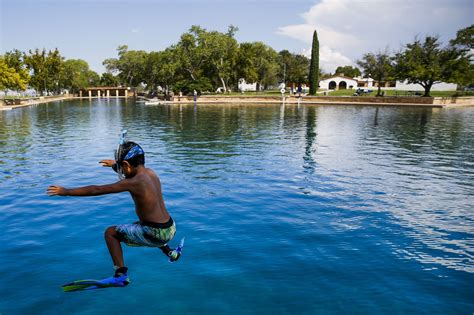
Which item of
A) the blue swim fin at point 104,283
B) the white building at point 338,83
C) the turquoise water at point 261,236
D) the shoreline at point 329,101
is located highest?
the white building at point 338,83

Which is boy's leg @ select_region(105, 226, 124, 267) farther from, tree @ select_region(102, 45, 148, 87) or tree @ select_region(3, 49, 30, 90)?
tree @ select_region(102, 45, 148, 87)

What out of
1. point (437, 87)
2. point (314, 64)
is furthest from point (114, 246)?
point (437, 87)

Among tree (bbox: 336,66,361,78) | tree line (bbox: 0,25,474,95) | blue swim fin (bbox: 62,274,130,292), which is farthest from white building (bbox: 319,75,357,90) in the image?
blue swim fin (bbox: 62,274,130,292)

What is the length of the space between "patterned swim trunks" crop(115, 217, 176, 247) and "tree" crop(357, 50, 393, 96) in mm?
75973

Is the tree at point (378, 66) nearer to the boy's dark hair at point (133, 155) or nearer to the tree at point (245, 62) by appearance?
the tree at point (245, 62)

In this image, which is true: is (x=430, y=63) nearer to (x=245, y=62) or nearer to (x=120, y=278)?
(x=245, y=62)

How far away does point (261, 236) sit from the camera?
28.9 ft

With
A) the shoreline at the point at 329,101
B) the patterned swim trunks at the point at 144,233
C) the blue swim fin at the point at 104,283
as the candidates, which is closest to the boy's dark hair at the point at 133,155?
Result: the patterned swim trunks at the point at 144,233

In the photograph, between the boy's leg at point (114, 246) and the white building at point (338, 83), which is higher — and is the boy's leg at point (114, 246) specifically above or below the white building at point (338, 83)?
below

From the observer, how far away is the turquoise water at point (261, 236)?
6176 mm

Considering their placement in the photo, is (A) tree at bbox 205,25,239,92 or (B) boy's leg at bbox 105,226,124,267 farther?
(A) tree at bbox 205,25,239,92

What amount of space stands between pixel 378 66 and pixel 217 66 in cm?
3649

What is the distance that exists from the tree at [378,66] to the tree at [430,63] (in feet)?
8.76

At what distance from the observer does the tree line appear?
66.7 m
